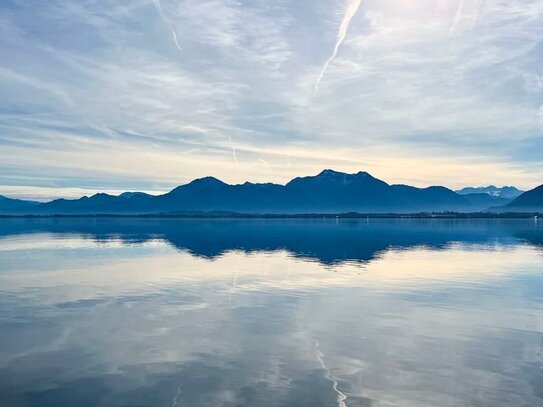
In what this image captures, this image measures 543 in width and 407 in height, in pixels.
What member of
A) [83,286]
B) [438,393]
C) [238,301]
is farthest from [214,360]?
[83,286]

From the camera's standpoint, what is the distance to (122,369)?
2241 centimetres

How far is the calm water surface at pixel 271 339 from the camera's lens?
1966cm

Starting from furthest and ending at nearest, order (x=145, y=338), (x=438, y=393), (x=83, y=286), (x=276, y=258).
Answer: (x=276, y=258) < (x=83, y=286) < (x=145, y=338) < (x=438, y=393)

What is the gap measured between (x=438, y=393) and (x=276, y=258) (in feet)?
181

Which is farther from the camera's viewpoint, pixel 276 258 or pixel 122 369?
pixel 276 258

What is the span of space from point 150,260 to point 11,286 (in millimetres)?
24712

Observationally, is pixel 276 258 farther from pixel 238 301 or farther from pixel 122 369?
pixel 122 369

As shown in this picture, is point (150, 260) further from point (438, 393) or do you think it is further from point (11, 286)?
point (438, 393)

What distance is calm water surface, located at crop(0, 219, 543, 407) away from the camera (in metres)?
19.7

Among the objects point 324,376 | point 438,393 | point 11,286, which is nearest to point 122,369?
point 324,376

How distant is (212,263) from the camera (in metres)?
67.8

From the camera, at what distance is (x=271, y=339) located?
1094 inches

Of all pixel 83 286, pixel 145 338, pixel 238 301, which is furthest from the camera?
pixel 83 286

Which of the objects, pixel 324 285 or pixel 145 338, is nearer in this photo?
pixel 145 338
